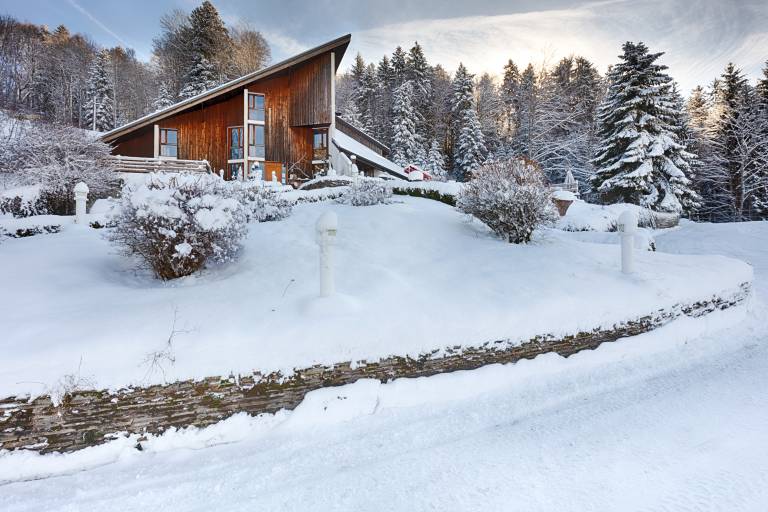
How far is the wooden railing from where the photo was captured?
15978mm

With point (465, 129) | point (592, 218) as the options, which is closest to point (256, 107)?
point (592, 218)

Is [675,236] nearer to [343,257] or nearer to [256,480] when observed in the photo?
[343,257]

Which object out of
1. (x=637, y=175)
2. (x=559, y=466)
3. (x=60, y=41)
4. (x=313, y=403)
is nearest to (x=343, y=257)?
(x=313, y=403)

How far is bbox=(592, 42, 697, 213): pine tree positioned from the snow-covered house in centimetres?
1376

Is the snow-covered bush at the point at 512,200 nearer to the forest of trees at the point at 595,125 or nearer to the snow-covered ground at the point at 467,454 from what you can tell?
the snow-covered ground at the point at 467,454

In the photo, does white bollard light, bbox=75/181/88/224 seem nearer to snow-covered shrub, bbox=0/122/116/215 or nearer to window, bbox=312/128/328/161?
snow-covered shrub, bbox=0/122/116/215

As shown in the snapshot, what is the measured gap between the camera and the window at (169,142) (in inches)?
794

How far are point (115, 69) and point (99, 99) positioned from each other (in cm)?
582

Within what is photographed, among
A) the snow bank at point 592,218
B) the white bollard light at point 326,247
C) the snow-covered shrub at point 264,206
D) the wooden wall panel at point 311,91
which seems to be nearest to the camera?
the white bollard light at point 326,247

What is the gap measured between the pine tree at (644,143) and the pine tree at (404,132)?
17.0 m

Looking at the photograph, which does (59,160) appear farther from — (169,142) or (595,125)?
(595,125)

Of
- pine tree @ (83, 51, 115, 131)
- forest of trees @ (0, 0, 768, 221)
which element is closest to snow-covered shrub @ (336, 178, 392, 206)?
forest of trees @ (0, 0, 768, 221)

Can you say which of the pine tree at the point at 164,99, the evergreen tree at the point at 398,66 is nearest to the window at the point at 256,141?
the pine tree at the point at 164,99

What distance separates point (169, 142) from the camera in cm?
2036
